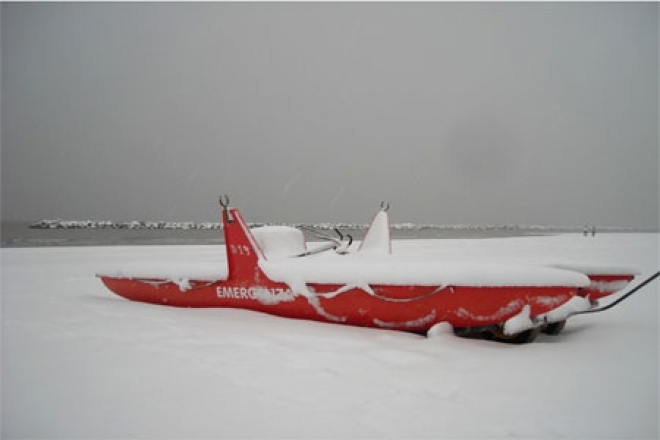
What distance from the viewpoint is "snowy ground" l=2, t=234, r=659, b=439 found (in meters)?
2.29

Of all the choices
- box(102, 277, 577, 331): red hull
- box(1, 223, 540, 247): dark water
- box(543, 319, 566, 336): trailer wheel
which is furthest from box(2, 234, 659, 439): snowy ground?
box(1, 223, 540, 247): dark water

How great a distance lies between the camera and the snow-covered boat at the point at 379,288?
12.1 ft

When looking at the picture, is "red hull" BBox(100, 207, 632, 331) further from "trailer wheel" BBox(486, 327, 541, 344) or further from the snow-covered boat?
"trailer wheel" BBox(486, 327, 541, 344)

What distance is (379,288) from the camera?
4207 millimetres

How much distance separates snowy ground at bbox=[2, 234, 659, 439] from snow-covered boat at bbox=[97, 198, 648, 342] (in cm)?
20

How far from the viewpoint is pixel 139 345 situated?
3701 millimetres

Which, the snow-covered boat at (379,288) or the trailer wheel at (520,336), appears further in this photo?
the trailer wheel at (520,336)

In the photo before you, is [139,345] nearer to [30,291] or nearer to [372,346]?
[372,346]

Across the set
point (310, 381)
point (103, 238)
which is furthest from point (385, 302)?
point (103, 238)

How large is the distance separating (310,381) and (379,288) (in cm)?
150

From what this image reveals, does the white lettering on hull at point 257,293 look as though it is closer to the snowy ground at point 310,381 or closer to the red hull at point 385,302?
the red hull at point 385,302

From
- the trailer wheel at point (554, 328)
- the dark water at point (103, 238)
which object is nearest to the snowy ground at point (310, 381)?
the trailer wheel at point (554, 328)

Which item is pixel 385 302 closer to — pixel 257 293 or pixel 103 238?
pixel 257 293

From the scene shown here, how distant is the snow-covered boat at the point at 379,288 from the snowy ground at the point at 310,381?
0.65ft
